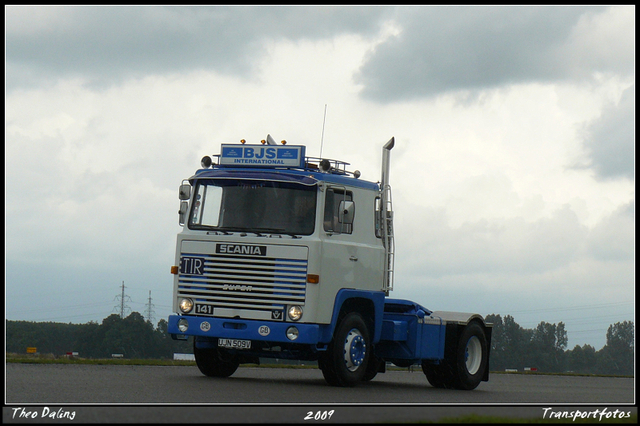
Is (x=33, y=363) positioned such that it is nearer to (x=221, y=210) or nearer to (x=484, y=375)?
(x=221, y=210)

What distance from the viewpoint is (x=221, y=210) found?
15.6m

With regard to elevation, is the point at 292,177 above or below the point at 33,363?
above

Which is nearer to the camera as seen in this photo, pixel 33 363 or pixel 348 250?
pixel 348 250

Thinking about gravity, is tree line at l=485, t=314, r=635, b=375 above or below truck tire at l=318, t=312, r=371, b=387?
below

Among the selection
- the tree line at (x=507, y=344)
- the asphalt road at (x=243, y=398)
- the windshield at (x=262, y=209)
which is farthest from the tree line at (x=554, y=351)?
the windshield at (x=262, y=209)

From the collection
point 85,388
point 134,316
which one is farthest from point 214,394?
point 134,316

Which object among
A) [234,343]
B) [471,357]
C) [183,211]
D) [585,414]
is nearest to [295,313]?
[234,343]

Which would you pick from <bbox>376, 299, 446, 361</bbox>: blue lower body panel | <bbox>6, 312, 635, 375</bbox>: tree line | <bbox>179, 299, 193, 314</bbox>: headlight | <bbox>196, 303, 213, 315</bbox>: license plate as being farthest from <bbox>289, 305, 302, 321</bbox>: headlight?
<bbox>6, 312, 635, 375</bbox>: tree line

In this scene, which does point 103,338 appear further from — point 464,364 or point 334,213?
point 334,213

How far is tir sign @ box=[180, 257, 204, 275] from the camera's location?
15.4 metres

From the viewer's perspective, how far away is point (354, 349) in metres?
15.7

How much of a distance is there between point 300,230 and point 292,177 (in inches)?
35.0

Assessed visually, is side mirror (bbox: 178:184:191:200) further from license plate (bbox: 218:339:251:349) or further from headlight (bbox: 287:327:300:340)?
headlight (bbox: 287:327:300:340)

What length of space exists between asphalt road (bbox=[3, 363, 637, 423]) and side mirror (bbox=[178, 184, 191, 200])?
3020 millimetres
